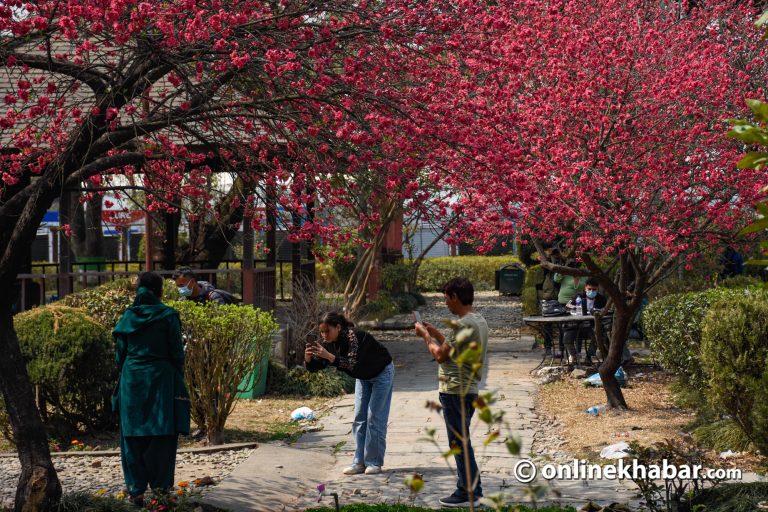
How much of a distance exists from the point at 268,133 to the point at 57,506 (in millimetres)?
3382

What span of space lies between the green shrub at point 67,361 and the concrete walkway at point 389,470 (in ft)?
6.09

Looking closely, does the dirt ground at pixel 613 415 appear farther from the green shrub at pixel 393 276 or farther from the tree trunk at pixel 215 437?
the green shrub at pixel 393 276

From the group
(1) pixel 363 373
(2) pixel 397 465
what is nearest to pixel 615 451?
(2) pixel 397 465

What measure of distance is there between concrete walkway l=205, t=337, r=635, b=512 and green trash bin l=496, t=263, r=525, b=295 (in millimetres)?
18529

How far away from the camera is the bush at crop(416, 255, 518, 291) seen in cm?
3309

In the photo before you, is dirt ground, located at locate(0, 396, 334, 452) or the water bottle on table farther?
the water bottle on table

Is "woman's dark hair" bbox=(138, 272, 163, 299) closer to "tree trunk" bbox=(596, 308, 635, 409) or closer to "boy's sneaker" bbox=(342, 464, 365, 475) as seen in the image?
"boy's sneaker" bbox=(342, 464, 365, 475)

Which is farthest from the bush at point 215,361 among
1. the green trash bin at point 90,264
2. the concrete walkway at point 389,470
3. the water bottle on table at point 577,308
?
the green trash bin at point 90,264

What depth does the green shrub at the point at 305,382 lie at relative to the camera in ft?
41.3

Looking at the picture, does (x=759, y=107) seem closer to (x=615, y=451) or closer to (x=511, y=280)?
(x=615, y=451)

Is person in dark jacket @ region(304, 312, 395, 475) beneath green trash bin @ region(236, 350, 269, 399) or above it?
above

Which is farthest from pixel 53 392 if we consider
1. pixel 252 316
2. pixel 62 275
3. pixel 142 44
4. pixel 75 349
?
pixel 62 275

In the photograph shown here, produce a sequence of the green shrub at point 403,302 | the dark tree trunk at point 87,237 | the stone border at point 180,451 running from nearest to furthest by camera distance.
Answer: the stone border at point 180,451, the dark tree trunk at point 87,237, the green shrub at point 403,302

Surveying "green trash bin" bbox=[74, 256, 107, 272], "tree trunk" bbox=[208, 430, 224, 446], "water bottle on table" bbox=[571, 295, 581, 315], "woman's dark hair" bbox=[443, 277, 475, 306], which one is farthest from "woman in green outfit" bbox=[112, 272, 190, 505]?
"green trash bin" bbox=[74, 256, 107, 272]
